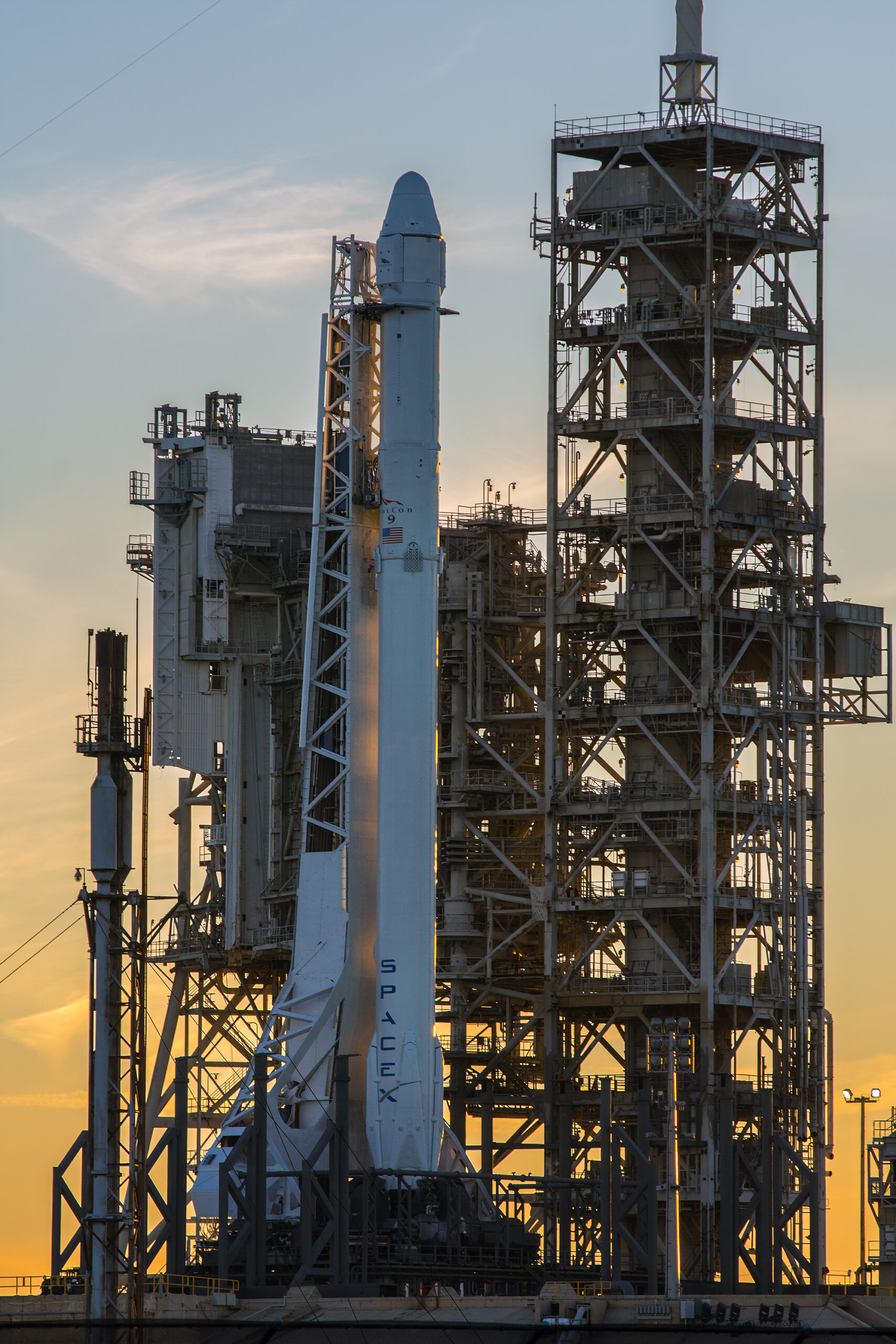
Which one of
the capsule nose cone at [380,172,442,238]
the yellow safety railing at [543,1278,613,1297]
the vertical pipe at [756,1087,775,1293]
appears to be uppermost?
the capsule nose cone at [380,172,442,238]

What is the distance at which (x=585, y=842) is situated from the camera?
100000mm

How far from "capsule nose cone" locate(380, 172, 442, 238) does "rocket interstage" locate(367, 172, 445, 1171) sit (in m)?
0.03

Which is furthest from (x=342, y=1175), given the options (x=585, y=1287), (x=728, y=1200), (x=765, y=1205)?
(x=765, y=1205)

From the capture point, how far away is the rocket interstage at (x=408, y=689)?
273 feet

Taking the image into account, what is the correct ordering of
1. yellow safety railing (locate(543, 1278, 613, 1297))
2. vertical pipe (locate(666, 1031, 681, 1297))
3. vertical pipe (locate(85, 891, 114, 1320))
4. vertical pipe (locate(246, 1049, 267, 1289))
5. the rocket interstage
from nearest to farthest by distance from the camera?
vertical pipe (locate(85, 891, 114, 1320)) < yellow safety railing (locate(543, 1278, 613, 1297)) < vertical pipe (locate(666, 1031, 681, 1297)) < vertical pipe (locate(246, 1049, 267, 1289)) < the rocket interstage

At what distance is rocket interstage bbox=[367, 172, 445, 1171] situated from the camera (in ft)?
273

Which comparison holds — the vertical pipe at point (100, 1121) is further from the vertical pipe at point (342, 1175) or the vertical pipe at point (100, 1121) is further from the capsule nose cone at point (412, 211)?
the capsule nose cone at point (412, 211)

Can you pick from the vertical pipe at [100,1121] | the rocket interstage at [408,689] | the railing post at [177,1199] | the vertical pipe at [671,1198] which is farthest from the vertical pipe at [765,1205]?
the vertical pipe at [100,1121]

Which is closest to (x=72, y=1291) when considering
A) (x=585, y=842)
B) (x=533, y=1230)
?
(x=533, y=1230)

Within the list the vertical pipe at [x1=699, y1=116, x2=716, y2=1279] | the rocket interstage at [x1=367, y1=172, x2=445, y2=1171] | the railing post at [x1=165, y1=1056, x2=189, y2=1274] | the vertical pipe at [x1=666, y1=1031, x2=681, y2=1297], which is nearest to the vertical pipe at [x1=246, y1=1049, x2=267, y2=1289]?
the railing post at [x1=165, y1=1056, x2=189, y2=1274]

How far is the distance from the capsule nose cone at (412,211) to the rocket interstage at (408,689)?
0.03m

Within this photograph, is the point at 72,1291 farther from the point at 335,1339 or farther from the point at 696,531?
the point at 696,531

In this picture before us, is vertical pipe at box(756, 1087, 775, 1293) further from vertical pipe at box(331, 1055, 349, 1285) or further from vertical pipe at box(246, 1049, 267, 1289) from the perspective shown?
vertical pipe at box(246, 1049, 267, 1289)

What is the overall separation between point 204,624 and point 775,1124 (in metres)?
26.3
